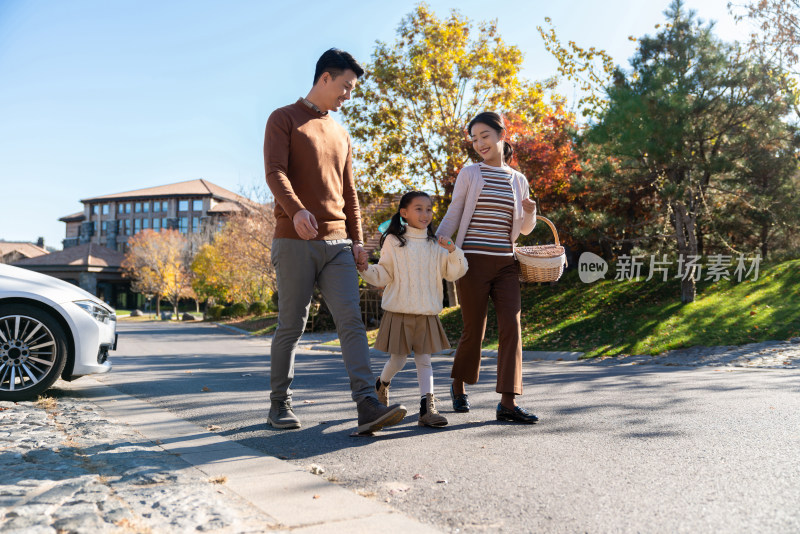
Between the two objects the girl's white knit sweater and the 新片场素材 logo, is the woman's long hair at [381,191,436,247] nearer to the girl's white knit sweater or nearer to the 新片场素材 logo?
the girl's white knit sweater

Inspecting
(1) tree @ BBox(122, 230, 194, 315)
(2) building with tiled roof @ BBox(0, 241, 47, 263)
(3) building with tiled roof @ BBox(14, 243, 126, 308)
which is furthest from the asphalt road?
(2) building with tiled roof @ BBox(0, 241, 47, 263)

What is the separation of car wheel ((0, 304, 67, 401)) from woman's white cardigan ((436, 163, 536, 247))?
11.3ft

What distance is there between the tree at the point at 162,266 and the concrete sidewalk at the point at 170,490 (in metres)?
47.4

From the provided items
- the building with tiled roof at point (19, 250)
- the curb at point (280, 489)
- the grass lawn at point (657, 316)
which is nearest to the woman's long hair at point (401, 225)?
the curb at point (280, 489)

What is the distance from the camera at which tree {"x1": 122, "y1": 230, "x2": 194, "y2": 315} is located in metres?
49.6

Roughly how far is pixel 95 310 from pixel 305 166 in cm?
295

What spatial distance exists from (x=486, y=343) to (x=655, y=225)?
5854mm

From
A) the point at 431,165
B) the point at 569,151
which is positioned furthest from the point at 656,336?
the point at 431,165

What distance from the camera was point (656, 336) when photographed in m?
11.7

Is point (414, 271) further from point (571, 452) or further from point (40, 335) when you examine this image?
point (40, 335)

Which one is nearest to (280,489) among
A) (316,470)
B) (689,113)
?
(316,470)

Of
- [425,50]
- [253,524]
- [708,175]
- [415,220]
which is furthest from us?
[425,50]

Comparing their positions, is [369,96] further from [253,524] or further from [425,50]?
[253,524]

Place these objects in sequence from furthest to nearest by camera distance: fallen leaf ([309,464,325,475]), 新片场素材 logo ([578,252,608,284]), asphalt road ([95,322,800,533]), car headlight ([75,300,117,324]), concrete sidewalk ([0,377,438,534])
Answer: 新片场素材 logo ([578,252,608,284])
car headlight ([75,300,117,324])
fallen leaf ([309,464,325,475])
asphalt road ([95,322,800,533])
concrete sidewalk ([0,377,438,534])
